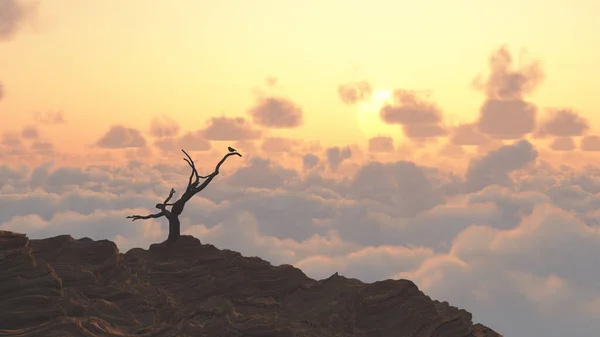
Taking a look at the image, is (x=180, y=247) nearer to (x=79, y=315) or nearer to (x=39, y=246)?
(x=39, y=246)

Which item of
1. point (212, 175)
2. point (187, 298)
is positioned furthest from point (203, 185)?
point (187, 298)

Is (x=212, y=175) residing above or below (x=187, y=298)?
above

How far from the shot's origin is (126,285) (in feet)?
120

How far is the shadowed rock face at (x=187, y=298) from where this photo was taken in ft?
101

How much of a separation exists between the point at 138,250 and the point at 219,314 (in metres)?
13.7

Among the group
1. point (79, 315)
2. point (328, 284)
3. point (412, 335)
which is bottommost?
point (79, 315)

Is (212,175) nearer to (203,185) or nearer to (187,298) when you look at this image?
(203,185)

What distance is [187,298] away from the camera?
38.3 m

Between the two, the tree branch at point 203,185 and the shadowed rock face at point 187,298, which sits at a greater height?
the tree branch at point 203,185

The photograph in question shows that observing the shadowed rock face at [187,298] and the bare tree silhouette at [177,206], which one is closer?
the shadowed rock face at [187,298]

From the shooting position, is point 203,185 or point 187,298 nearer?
point 187,298

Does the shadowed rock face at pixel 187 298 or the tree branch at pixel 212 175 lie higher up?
the tree branch at pixel 212 175

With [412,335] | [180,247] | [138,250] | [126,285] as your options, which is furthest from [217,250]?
[412,335]

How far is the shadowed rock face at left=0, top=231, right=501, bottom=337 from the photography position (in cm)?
3067
